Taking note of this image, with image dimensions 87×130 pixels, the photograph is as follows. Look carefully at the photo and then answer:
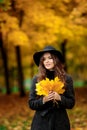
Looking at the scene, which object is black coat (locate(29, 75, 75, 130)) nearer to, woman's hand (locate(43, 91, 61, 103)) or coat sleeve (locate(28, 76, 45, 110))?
coat sleeve (locate(28, 76, 45, 110))

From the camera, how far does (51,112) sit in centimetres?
536

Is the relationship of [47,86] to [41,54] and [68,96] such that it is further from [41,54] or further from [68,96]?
[41,54]

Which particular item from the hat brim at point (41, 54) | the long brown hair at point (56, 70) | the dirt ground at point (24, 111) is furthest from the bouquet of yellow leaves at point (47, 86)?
the dirt ground at point (24, 111)

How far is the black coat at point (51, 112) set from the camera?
17.4 ft

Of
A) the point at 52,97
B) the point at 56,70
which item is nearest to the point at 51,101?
the point at 52,97

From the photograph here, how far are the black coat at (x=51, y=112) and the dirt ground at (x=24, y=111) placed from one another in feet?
16.3

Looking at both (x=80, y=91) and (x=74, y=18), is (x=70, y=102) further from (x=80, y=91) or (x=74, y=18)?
(x=80, y=91)

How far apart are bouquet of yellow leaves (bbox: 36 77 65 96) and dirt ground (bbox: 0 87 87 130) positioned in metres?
5.29

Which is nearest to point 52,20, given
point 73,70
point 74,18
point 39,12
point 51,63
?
point 39,12

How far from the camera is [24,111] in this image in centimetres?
1455

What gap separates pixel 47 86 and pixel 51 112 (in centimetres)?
41

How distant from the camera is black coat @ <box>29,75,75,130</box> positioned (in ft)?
17.4

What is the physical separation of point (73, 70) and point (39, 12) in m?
18.7

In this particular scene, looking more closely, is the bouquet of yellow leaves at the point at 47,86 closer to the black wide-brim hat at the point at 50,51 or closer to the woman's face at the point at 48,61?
the woman's face at the point at 48,61
